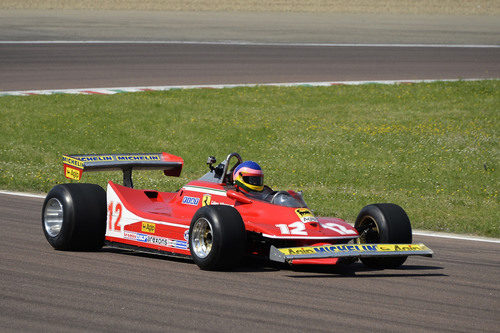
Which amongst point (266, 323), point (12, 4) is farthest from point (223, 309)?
point (12, 4)

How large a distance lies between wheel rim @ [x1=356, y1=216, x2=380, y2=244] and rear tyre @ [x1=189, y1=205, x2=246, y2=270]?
1878 mm

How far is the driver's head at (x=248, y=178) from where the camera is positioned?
10734 millimetres

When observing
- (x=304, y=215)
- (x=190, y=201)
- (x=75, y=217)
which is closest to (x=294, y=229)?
(x=304, y=215)

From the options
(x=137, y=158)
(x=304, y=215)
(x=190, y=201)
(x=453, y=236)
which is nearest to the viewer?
(x=304, y=215)

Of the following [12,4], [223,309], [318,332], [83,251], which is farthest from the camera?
[12,4]

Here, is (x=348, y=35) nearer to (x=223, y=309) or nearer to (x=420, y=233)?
(x=420, y=233)

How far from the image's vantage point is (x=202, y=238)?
999 centimetres

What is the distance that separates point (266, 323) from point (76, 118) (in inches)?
666

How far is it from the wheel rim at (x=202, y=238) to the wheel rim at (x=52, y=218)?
230 centimetres

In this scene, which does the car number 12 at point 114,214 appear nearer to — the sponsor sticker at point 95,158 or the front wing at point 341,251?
the sponsor sticker at point 95,158

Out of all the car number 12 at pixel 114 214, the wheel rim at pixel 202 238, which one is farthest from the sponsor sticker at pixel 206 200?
the car number 12 at pixel 114 214

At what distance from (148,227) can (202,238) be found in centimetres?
112

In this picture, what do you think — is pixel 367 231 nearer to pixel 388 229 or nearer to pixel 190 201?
pixel 388 229

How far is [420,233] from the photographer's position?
13531 mm
